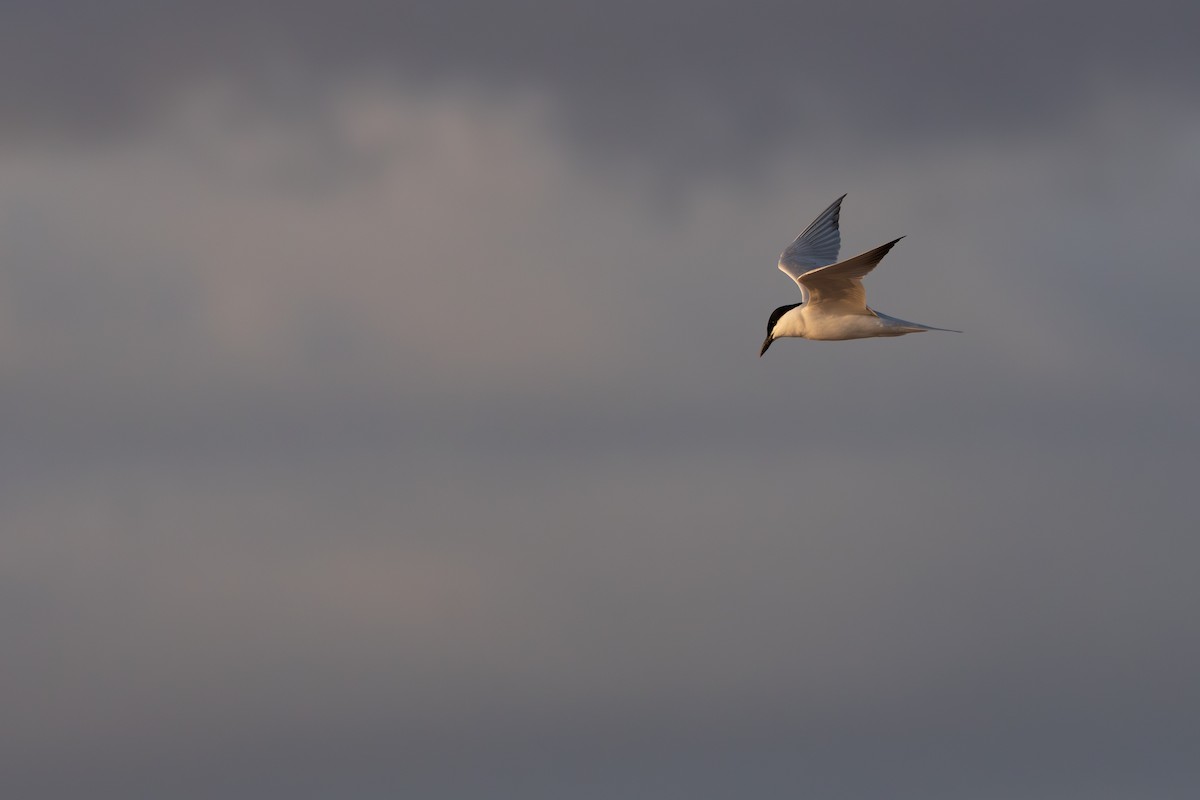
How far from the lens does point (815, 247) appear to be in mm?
58625

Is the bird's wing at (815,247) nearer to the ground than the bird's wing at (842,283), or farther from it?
farther from it

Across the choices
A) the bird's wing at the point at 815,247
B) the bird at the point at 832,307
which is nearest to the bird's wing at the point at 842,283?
the bird at the point at 832,307

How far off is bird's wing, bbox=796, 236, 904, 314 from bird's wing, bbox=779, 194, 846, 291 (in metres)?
4.59

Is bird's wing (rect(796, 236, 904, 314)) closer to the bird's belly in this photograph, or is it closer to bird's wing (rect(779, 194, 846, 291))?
the bird's belly

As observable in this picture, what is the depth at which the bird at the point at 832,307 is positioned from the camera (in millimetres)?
48250

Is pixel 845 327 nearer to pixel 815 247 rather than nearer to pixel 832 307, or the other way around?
pixel 832 307

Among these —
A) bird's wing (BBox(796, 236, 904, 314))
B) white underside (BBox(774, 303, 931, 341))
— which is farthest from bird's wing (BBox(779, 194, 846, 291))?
bird's wing (BBox(796, 236, 904, 314))

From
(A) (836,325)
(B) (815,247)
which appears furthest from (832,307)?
(B) (815,247)

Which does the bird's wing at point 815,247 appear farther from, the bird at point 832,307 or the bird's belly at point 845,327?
the bird's belly at point 845,327

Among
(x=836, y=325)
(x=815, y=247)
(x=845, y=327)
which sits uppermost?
(x=815, y=247)

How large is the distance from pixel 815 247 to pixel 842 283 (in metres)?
8.58

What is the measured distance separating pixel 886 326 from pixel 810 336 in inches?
119

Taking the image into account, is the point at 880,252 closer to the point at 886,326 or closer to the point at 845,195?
the point at 886,326

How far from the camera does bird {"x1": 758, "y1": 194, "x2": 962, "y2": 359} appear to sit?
4825cm
